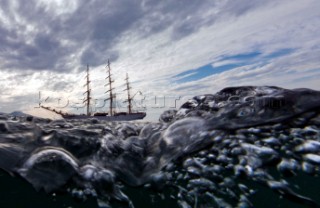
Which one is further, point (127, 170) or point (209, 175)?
point (127, 170)

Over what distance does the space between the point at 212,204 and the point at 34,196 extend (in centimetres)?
203

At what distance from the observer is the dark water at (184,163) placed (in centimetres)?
295

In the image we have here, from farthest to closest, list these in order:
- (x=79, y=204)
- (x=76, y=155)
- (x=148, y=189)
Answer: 1. (x=76, y=155)
2. (x=148, y=189)
3. (x=79, y=204)

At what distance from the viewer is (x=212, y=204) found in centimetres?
288

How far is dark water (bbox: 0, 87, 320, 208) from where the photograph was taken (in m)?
2.95

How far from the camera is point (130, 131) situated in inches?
260

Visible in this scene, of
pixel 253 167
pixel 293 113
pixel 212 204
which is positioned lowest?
pixel 212 204

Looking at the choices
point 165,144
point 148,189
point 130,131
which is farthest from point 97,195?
point 130,131

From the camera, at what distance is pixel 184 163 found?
3809 millimetres

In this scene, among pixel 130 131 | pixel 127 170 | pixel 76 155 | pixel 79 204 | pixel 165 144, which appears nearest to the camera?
pixel 79 204

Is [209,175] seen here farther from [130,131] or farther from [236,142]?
[130,131]

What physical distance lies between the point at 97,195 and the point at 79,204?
24 cm

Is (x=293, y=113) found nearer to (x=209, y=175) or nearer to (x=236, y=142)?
(x=236, y=142)

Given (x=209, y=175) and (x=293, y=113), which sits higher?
(x=293, y=113)
